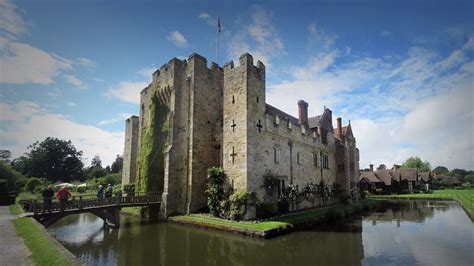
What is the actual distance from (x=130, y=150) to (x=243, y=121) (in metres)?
21.3

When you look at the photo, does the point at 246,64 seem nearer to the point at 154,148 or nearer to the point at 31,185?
the point at 154,148

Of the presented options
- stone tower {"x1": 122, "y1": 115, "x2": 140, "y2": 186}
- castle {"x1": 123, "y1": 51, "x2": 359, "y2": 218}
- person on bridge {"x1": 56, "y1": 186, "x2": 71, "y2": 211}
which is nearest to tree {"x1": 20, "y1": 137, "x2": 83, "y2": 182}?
stone tower {"x1": 122, "y1": 115, "x2": 140, "y2": 186}

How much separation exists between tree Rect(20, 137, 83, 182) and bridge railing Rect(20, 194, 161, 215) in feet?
195

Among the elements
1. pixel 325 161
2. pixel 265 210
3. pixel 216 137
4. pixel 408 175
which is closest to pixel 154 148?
pixel 216 137

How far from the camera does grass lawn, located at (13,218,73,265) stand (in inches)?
297

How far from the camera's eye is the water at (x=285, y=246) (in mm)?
11094

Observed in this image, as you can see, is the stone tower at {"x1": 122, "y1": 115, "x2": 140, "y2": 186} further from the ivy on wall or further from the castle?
the ivy on wall

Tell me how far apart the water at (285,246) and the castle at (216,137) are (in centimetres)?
498

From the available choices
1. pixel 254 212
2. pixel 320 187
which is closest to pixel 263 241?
pixel 254 212

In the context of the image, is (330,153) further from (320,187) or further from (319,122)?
(320,187)

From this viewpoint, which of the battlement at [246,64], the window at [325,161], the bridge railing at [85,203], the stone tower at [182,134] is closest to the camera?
the bridge railing at [85,203]

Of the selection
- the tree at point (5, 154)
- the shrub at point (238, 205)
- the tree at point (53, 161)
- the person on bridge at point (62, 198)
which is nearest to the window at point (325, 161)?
the shrub at point (238, 205)

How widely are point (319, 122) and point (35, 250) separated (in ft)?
97.1

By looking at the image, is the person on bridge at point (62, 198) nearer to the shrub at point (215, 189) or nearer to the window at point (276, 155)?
the shrub at point (215, 189)
